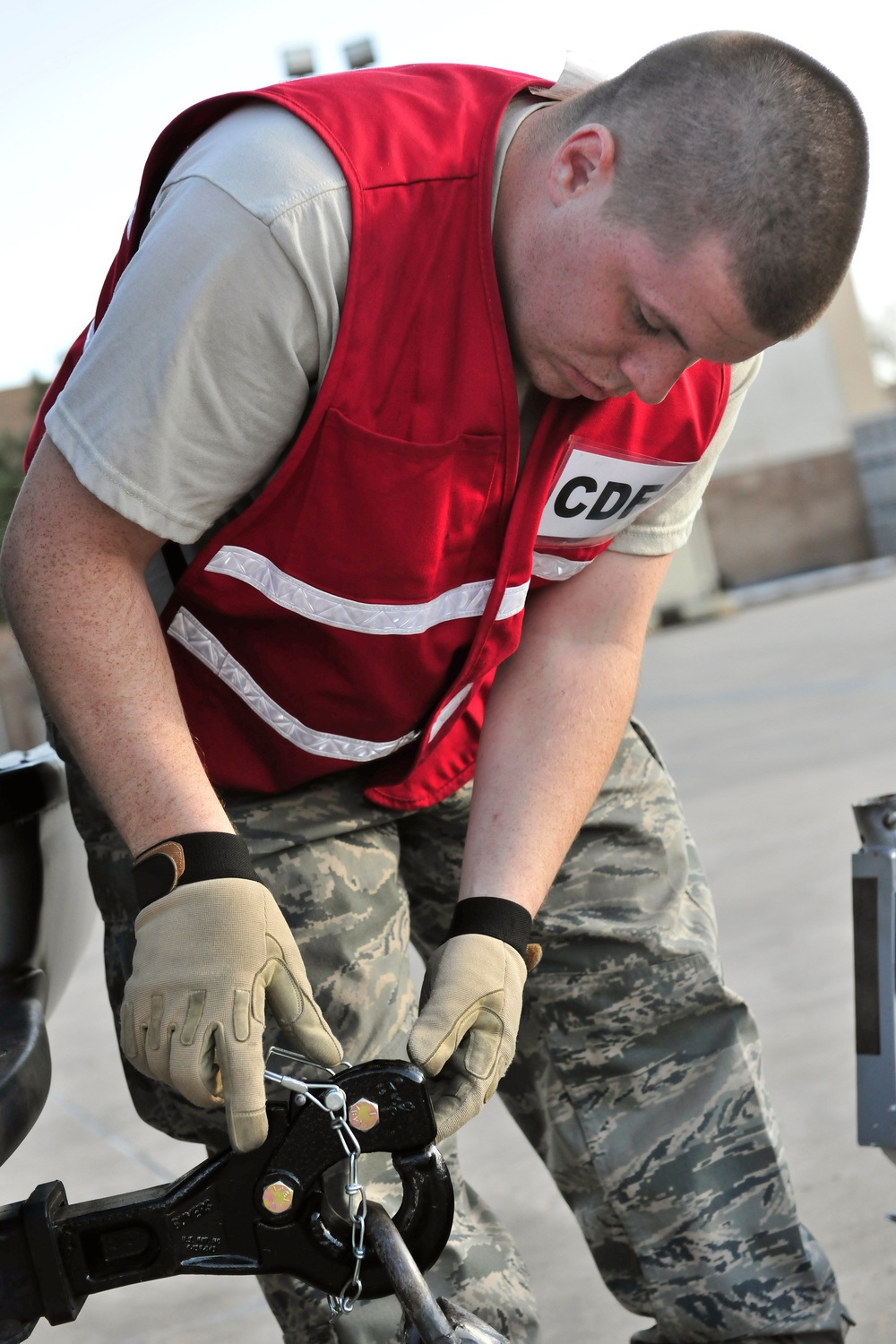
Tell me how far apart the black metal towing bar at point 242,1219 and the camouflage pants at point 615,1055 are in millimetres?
310

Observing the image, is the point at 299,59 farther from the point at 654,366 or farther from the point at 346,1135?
the point at 346,1135

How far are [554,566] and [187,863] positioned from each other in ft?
1.85

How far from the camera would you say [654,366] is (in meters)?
1.20

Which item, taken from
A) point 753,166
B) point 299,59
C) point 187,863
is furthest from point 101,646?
point 299,59

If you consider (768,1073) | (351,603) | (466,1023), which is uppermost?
(351,603)

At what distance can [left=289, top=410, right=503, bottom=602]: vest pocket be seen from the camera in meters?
1.19

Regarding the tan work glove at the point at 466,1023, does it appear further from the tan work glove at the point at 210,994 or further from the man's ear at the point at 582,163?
the man's ear at the point at 582,163

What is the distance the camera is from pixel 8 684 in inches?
472

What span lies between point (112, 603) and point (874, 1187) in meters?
1.49

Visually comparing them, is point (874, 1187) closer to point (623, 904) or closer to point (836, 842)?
point (623, 904)

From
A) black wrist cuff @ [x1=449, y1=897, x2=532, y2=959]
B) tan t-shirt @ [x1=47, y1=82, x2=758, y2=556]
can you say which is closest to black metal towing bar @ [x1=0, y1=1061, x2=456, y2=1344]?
black wrist cuff @ [x1=449, y1=897, x2=532, y2=959]

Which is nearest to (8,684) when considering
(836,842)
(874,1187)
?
(836,842)

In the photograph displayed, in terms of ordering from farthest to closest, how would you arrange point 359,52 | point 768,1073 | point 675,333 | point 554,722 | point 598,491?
point 359,52, point 768,1073, point 554,722, point 598,491, point 675,333

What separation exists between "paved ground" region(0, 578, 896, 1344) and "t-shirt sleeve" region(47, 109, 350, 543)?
1.29 metres
